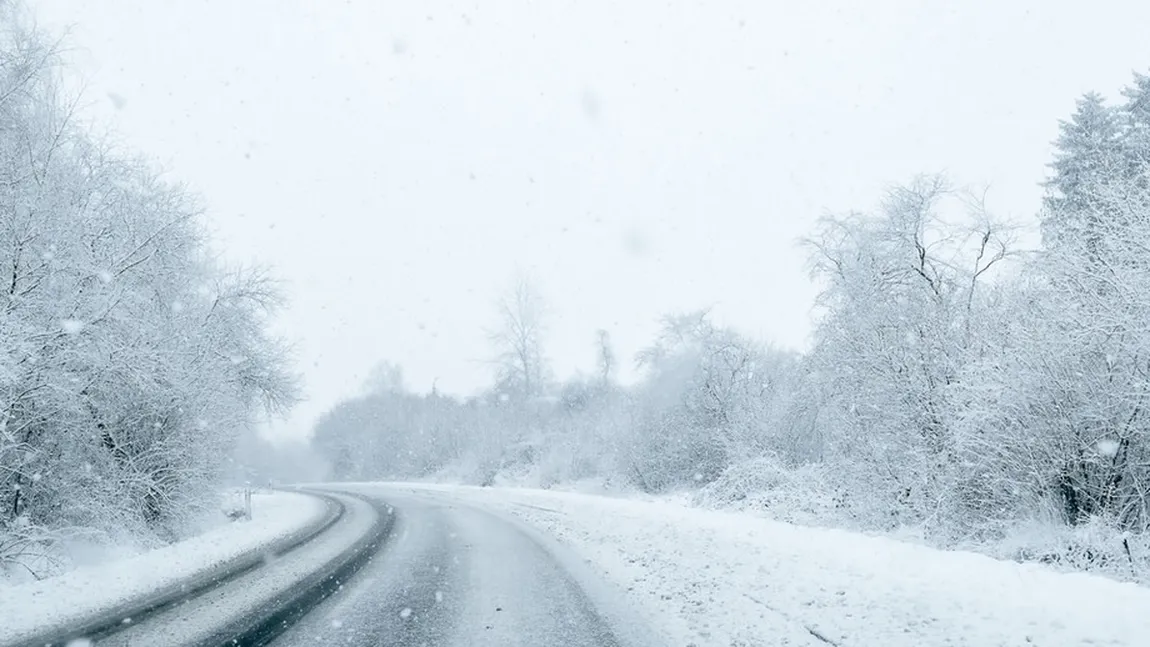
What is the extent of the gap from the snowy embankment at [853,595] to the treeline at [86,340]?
779cm

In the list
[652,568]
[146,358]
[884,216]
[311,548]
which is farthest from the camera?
[884,216]

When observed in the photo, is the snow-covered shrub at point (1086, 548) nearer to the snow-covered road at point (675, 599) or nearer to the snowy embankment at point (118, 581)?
the snow-covered road at point (675, 599)

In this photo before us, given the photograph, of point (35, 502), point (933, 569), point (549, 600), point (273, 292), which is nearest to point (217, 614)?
point (549, 600)

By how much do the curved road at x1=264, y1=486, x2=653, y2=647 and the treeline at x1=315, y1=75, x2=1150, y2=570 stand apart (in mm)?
6395

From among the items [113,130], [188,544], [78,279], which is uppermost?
[113,130]

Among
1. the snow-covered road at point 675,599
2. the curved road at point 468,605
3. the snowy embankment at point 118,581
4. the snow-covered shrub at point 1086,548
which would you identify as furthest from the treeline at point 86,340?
the snow-covered shrub at point 1086,548

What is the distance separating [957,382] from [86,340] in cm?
1339

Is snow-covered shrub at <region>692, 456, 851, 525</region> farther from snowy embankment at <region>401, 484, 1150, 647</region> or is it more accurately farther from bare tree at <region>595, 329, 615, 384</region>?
bare tree at <region>595, 329, 615, 384</region>

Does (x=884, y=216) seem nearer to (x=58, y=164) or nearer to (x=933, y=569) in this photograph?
(x=933, y=569)

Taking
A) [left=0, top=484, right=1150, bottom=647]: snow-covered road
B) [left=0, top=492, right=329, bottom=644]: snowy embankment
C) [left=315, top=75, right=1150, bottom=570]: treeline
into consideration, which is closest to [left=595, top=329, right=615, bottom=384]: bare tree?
[left=315, top=75, right=1150, bottom=570]: treeline

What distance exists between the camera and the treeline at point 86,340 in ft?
32.6

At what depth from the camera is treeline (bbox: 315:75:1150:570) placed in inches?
376

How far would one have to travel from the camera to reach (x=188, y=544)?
47.4ft

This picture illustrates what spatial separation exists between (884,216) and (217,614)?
16.9 m
